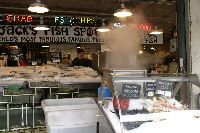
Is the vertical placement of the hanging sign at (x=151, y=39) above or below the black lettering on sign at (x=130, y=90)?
above

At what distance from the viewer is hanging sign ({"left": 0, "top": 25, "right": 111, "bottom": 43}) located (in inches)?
449

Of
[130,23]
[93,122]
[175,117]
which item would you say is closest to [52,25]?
[130,23]

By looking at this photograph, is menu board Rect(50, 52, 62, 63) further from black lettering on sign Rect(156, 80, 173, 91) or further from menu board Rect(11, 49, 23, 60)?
black lettering on sign Rect(156, 80, 173, 91)

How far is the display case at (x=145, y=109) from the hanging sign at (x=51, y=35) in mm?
9075

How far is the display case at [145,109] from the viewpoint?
228 cm

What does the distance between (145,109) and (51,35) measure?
9.89 meters

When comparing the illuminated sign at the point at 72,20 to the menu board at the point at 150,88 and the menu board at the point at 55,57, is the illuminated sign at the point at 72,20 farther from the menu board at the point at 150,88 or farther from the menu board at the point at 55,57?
the menu board at the point at 150,88

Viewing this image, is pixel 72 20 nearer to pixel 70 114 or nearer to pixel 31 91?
pixel 31 91

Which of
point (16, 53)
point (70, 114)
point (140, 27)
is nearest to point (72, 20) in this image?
point (140, 27)

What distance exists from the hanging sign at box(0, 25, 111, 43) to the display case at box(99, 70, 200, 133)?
9075mm

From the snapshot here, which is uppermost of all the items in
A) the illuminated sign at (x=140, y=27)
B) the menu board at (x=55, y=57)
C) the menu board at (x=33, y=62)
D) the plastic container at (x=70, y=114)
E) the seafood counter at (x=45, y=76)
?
the illuminated sign at (x=140, y=27)

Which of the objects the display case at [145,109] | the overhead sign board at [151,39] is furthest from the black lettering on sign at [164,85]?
the overhead sign board at [151,39]

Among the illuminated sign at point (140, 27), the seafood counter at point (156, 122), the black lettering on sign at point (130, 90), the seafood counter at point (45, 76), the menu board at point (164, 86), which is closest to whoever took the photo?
the seafood counter at point (156, 122)

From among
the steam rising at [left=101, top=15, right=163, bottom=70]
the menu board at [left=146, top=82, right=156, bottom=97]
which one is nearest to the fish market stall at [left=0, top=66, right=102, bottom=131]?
the steam rising at [left=101, top=15, right=163, bottom=70]
